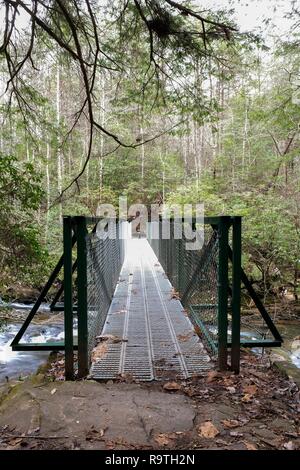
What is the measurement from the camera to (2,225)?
4.70 m

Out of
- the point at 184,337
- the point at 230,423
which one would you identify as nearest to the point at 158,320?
the point at 184,337

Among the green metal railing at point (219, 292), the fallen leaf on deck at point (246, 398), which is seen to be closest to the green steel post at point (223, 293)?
the green metal railing at point (219, 292)

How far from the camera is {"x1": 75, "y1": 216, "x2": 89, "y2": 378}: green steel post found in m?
2.67

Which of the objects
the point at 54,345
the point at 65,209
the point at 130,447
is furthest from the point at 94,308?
the point at 65,209

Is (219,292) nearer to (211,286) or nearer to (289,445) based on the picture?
(211,286)

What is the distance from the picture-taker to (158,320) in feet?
13.6

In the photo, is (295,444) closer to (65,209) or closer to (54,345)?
(54,345)

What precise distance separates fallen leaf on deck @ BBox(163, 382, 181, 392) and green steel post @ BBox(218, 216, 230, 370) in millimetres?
424

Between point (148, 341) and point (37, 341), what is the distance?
4.06 meters

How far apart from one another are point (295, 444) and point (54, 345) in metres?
1.87

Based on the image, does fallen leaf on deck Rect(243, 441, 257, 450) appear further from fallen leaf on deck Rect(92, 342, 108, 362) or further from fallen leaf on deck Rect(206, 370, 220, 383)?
fallen leaf on deck Rect(92, 342, 108, 362)

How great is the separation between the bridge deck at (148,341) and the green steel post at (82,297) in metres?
0.16

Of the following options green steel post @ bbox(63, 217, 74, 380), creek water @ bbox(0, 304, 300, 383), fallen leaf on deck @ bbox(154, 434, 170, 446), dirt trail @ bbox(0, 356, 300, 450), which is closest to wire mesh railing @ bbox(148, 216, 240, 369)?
dirt trail @ bbox(0, 356, 300, 450)

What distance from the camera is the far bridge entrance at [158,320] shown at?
2689mm
